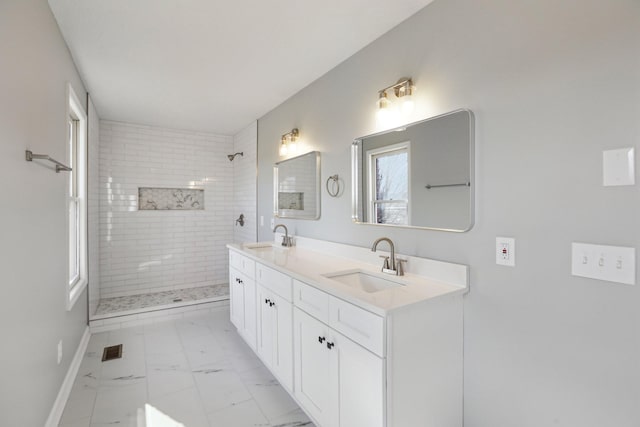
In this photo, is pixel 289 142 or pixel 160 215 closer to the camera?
pixel 289 142

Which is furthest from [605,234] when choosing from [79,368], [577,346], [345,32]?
[79,368]

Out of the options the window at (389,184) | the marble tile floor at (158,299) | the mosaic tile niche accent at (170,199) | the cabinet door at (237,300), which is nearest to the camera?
the window at (389,184)

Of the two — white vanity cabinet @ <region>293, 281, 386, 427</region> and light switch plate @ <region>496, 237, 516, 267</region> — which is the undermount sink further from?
light switch plate @ <region>496, 237, 516, 267</region>

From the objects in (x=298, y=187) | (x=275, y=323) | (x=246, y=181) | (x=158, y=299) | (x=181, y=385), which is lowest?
(x=181, y=385)

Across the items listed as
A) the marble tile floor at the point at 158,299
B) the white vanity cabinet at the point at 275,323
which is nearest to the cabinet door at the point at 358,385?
the white vanity cabinet at the point at 275,323

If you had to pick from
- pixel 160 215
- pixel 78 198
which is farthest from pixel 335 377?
pixel 160 215

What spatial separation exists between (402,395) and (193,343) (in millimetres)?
2442

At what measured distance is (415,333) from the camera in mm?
1397

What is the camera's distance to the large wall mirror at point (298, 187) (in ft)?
9.25

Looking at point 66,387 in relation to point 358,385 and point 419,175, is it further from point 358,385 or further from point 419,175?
point 419,175

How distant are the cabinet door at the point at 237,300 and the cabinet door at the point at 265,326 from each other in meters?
0.47

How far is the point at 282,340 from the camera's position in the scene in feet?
7.05

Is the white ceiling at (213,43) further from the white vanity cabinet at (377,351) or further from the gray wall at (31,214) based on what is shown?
the white vanity cabinet at (377,351)

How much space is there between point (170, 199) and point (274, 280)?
10.1ft
